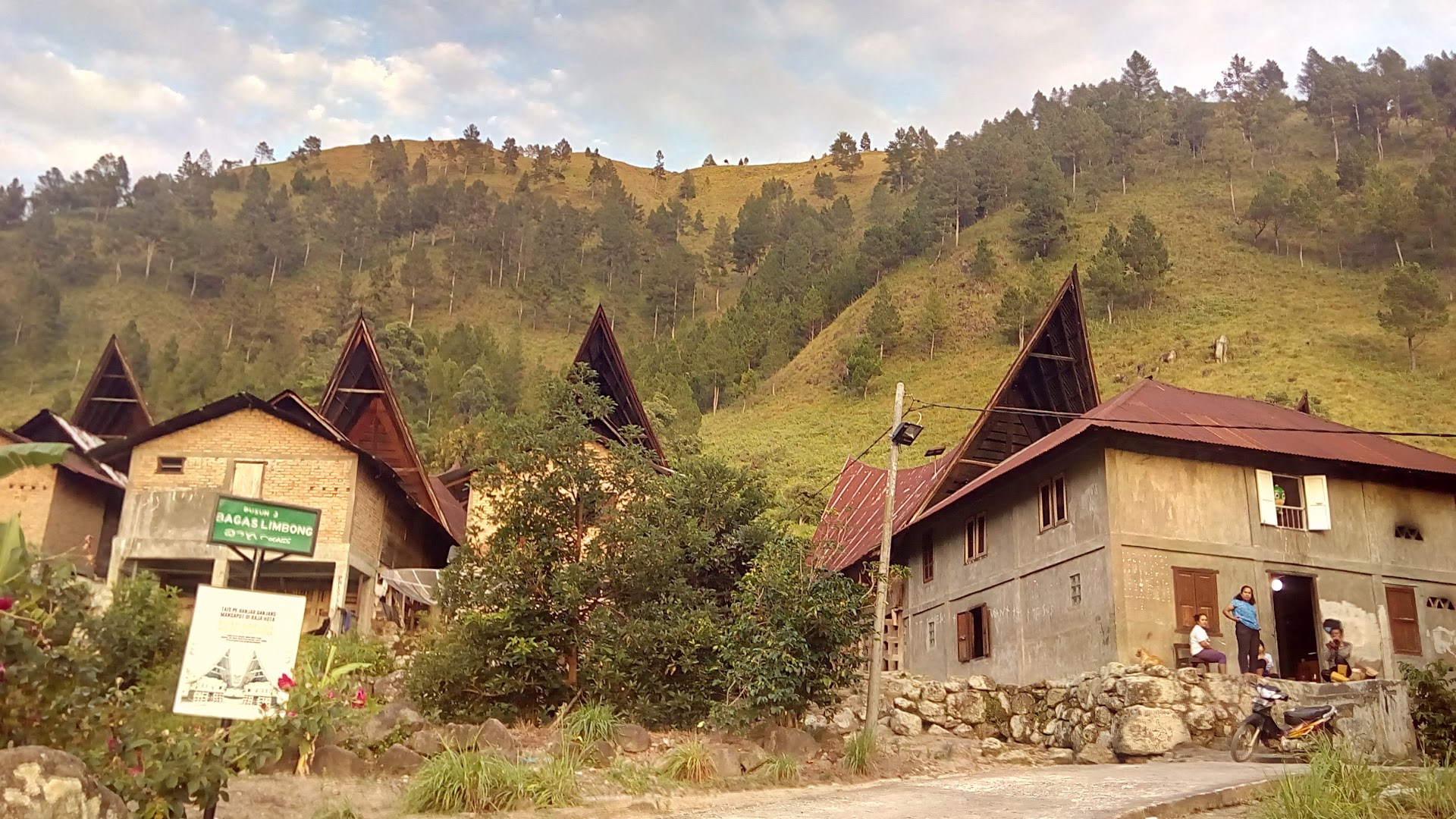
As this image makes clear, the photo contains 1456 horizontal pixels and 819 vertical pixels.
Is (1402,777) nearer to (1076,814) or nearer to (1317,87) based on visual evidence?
(1076,814)

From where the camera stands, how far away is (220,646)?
9445 millimetres

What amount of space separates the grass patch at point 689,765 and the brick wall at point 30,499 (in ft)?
72.4

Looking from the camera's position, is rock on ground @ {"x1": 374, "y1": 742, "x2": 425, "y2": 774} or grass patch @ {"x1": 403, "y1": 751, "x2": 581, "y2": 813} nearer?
grass patch @ {"x1": 403, "y1": 751, "x2": 581, "y2": 813}

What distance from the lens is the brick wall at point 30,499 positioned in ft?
90.8

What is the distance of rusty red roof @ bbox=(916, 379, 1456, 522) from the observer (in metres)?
20.6

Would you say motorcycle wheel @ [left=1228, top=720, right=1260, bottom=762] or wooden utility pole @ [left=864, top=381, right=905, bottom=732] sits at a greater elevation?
wooden utility pole @ [left=864, top=381, right=905, bottom=732]

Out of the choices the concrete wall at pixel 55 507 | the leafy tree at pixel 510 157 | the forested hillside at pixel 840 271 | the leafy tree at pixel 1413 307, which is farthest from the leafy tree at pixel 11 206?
the leafy tree at pixel 1413 307

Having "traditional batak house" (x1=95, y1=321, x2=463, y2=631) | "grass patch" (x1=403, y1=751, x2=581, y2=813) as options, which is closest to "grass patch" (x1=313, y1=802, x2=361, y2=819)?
"grass patch" (x1=403, y1=751, x2=581, y2=813)

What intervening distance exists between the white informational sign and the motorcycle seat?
500 inches

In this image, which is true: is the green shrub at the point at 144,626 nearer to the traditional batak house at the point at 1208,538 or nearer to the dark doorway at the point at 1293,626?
the traditional batak house at the point at 1208,538

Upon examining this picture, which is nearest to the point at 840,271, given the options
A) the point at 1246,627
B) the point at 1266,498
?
the point at 1266,498

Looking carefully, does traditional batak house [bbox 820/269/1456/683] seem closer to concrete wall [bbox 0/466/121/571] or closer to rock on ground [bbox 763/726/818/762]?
rock on ground [bbox 763/726/818/762]

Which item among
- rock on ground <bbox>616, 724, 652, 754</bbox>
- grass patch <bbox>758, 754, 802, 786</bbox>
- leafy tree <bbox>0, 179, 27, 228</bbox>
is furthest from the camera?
leafy tree <bbox>0, 179, 27, 228</bbox>

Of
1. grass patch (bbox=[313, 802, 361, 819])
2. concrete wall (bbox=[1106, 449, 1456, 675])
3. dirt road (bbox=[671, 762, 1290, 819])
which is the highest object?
concrete wall (bbox=[1106, 449, 1456, 675])
